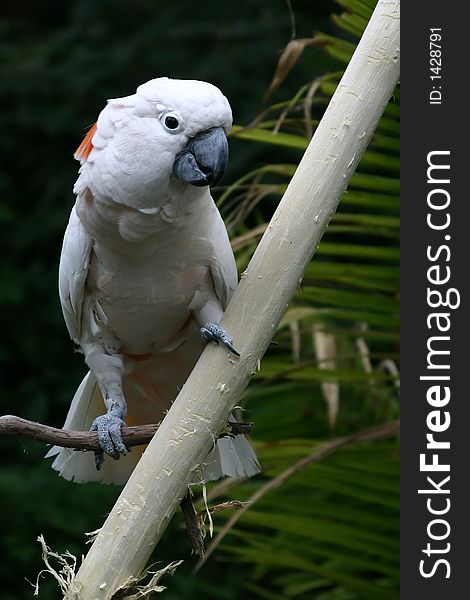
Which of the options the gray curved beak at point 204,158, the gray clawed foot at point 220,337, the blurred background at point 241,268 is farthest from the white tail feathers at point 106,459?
the gray curved beak at point 204,158

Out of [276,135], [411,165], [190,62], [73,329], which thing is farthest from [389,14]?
[190,62]

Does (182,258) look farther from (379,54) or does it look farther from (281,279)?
(379,54)

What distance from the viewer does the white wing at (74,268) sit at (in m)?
1.59

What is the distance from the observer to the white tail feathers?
170 cm

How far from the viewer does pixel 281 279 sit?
4.33ft

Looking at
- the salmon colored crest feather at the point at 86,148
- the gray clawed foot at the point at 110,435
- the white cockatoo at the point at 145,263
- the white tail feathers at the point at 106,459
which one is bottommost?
the gray clawed foot at the point at 110,435

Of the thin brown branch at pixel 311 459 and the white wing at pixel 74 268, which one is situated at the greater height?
the white wing at pixel 74 268

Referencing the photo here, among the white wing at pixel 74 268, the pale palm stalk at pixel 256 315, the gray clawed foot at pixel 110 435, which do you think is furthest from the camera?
the white wing at pixel 74 268

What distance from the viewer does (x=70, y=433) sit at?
1346 millimetres

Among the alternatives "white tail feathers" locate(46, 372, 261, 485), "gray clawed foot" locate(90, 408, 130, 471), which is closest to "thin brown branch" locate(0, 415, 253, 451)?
"gray clawed foot" locate(90, 408, 130, 471)

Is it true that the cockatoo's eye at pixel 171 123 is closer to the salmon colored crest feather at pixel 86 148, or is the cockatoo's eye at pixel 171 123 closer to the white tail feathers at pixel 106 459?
the salmon colored crest feather at pixel 86 148

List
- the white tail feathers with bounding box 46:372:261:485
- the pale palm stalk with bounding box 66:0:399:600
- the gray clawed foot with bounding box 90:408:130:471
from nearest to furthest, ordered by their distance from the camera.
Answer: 1. the pale palm stalk with bounding box 66:0:399:600
2. the gray clawed foot with bounding box 90:408:130:471
3. the white tail feathers with bounding box 46:372:261:485

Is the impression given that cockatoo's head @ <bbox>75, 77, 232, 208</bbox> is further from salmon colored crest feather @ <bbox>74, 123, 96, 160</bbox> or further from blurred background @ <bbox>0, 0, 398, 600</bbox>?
blurred background @ <bbox>0, 0, 398, 600</bbox>

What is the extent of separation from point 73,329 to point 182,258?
303 mm
